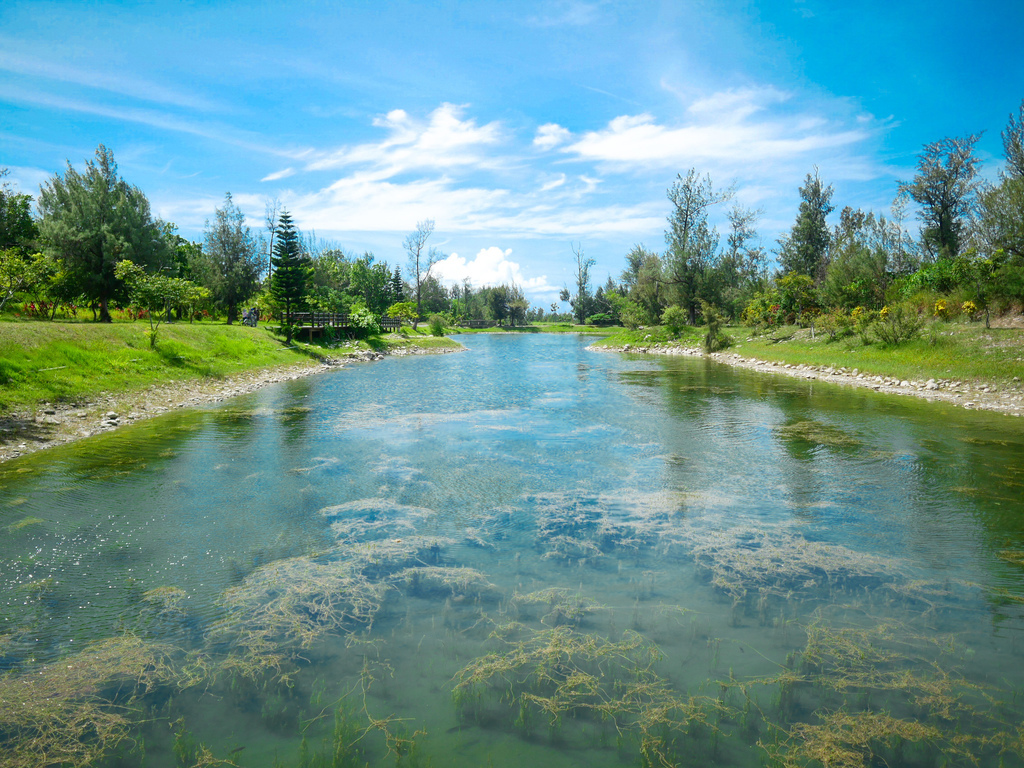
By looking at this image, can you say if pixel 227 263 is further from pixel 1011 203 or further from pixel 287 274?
pixel 1011 203

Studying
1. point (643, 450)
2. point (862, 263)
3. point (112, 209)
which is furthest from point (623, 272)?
point (643, 450)

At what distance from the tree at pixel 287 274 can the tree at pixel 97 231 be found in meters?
9.99

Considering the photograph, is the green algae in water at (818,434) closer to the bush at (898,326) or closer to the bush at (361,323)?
the bush at (898,326)

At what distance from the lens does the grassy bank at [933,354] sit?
779 inches

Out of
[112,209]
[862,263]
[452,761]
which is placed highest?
[112,209]

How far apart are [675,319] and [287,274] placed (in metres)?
36.3

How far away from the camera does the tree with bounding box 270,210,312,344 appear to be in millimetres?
42469

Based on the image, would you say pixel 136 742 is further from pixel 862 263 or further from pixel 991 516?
pixel 862 263

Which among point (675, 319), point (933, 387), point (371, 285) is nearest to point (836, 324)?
point (933, 387)

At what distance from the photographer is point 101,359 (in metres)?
19.4

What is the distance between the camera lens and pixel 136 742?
13.3ft

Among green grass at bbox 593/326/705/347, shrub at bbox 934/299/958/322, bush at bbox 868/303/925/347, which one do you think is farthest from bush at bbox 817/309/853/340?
green grass at bbox 593/326/705/347

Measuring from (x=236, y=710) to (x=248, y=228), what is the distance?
173 ft

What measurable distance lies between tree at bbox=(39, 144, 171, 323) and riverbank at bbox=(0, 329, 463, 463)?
9329 mm
